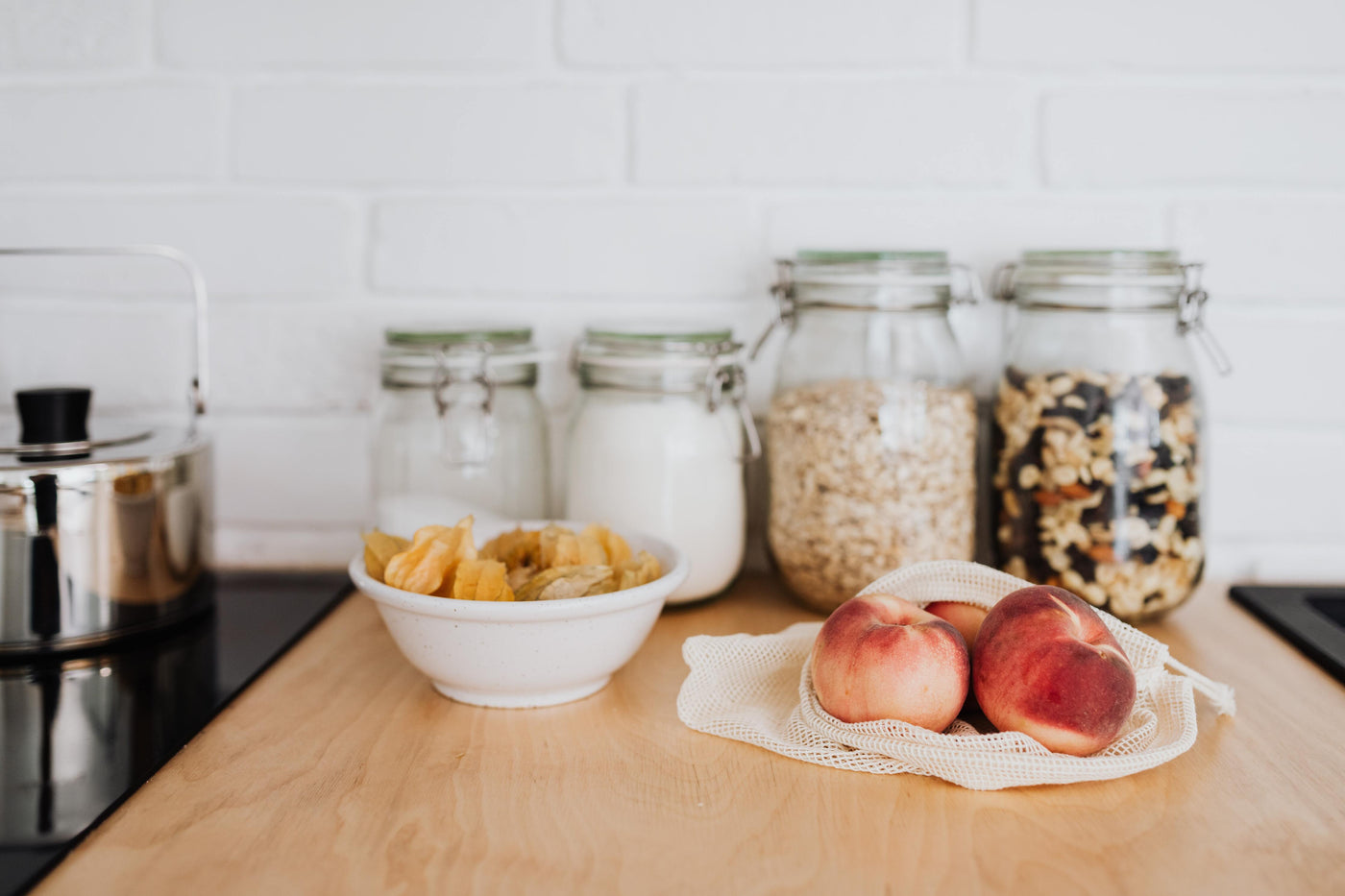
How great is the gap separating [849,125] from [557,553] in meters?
0.52

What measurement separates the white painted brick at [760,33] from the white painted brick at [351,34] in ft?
0.19

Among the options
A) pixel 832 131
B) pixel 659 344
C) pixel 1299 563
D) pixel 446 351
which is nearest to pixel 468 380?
pixel 446 351

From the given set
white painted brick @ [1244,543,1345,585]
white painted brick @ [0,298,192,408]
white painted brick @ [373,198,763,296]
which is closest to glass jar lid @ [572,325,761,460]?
white painted brick @ [373,198,763,296]

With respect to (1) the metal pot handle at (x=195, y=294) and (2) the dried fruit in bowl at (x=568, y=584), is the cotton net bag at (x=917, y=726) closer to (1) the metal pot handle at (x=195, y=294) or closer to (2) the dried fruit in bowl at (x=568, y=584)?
(2) the dried fruit in bowl at (x=568, y=584)

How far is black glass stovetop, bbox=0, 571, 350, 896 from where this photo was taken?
56 centimetres

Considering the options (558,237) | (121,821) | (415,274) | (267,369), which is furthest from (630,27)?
(121,821)

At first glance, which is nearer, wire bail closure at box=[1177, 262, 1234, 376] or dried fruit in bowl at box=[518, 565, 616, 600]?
dried fruit in bowl at box=[518, 565, 616, 600]

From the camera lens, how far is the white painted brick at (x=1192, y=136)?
3.26 feet

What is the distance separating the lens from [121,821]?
0.57 metres

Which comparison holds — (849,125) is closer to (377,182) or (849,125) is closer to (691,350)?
(691,350)

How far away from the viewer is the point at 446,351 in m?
0.92

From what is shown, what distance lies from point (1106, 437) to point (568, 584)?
18.2 inches

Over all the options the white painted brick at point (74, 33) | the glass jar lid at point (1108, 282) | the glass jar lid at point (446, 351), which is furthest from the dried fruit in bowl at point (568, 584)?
the white painted brick at point (74, 33)

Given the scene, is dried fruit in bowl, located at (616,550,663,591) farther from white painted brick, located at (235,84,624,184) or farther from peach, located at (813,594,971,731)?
white painted brick, located at (235,84,624,184)
